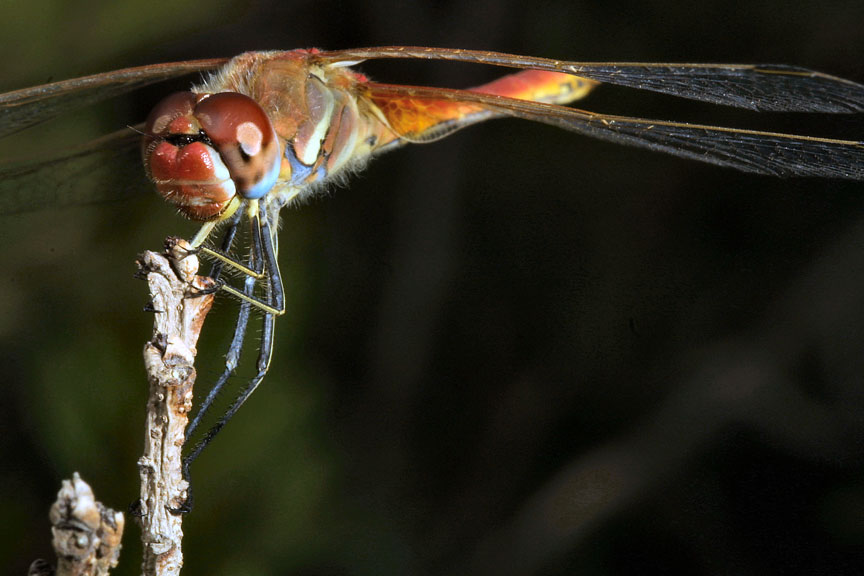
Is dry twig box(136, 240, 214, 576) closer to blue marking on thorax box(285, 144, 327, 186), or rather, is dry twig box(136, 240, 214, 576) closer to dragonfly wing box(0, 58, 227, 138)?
blue marking on thorax box(285, 144, 327, 186)

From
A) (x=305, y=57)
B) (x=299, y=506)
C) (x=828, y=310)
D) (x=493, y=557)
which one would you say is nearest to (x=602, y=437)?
(x=493, y=557)

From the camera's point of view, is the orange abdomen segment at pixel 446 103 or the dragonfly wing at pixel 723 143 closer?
the dragonfly wing at pixel 723 143

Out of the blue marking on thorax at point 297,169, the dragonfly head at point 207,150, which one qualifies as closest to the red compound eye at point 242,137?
the dragonfly head at point 207,150

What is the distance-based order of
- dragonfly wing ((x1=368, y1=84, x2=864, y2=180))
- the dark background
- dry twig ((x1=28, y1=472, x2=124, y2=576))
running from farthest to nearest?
the dark background < dragonfly wing ((x1=368, y1=84, x2=864, y2=180)) < dry twig ((x1=28, y1=472, x2=124, y2=576))

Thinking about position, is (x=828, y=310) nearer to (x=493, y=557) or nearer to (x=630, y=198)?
(x=630, y=198)

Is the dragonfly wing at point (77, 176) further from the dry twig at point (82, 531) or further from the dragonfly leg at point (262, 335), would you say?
the dry twig at point (82, 531)

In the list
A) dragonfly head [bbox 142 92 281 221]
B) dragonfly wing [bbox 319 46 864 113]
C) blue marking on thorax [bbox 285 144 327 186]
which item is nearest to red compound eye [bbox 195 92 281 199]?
dragonfly head [bbox 142 92 281 221]

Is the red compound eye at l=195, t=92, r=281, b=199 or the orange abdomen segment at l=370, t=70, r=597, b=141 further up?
the orange abdomen segment at l=370, t=70, r=597, b=141

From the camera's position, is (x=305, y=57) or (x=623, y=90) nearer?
(x=305, y=57)
